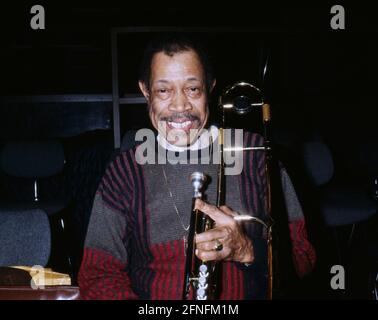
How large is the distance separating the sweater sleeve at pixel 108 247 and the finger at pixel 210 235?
0.40 m

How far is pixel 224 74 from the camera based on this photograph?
13.0 feet

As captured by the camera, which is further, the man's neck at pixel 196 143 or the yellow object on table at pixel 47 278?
the man's neck at pixel 196 143

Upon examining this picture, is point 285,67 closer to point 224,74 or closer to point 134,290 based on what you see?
point 224,74

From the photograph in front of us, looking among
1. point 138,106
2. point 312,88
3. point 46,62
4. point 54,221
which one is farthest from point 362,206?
point 46,62

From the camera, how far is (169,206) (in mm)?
1547

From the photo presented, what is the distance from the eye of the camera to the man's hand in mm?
1222

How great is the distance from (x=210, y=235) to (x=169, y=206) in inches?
14.0

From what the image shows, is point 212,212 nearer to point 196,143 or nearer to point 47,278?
point 196,143

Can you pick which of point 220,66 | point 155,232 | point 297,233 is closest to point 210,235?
point 155,232

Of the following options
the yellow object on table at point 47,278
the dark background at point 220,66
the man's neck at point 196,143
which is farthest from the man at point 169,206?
the dark background at point 220,66

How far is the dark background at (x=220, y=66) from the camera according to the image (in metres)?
3.98

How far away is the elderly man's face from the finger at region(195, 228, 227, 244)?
480mm

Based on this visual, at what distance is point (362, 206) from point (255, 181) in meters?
1.71

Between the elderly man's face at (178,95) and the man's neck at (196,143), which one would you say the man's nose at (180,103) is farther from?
the man's neck at (196,143)
